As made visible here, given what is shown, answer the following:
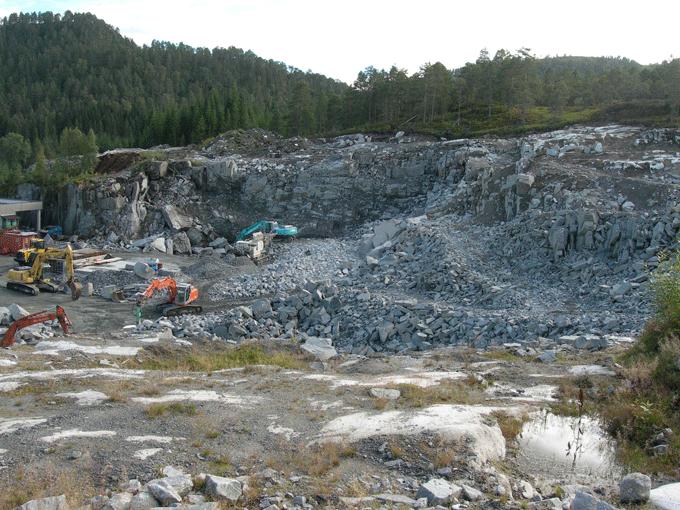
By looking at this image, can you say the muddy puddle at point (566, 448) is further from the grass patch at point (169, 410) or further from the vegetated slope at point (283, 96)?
the vegetated slope at point (283, 96)

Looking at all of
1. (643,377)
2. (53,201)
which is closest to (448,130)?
(53,201)

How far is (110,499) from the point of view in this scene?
24.3 ft

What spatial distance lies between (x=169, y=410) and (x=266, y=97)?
8954 cm

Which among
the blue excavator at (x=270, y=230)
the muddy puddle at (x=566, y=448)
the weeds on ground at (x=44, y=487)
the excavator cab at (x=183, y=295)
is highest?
the blue excavator at (x=270, y=230)

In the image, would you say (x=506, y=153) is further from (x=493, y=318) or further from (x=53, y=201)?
(x=53, y=201)

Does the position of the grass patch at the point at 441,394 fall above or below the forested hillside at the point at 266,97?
below

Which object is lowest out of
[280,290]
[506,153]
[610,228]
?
[280,290]

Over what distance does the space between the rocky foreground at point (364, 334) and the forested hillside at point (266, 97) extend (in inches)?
308

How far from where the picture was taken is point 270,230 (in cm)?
3606

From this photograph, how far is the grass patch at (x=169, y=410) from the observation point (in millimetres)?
10297

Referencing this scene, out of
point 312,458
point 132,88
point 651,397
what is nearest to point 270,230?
point 651,397

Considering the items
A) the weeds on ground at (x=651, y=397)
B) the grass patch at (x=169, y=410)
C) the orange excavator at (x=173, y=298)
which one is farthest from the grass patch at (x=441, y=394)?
the orange excavator at (x=173, y=298)

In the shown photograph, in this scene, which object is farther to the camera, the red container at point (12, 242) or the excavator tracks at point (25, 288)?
the red container at point (12, 242)

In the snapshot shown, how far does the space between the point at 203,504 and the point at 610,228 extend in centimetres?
2040
